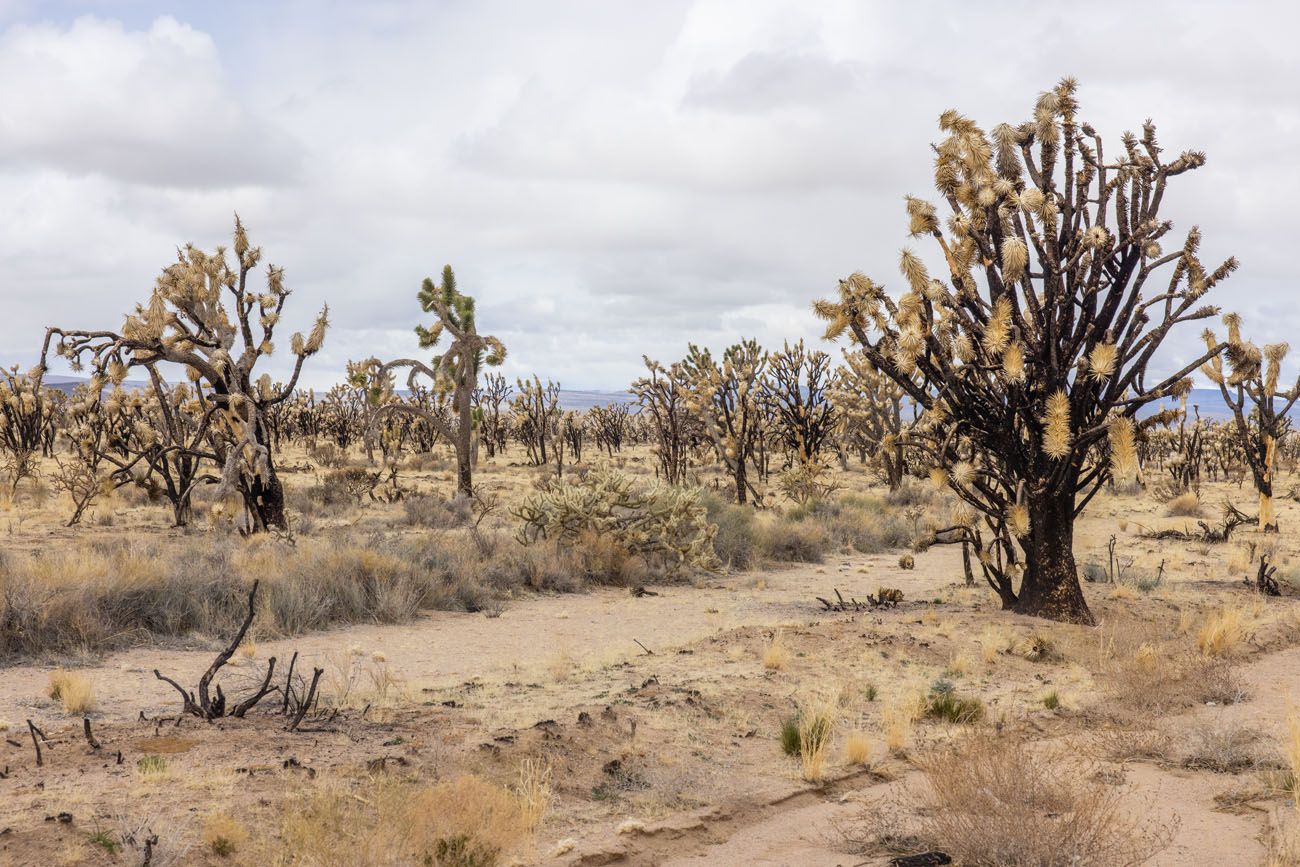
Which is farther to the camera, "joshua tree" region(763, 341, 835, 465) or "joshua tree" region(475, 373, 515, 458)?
"joshua tree" region(475, 373, 515, 458)

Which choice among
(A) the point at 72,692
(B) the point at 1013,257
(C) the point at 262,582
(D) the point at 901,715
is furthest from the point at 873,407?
(A) the point at 72,692

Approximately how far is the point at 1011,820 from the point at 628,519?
36.1 ft

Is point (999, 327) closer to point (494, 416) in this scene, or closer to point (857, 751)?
point (857, 751)

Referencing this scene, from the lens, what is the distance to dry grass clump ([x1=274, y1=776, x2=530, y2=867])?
452cm

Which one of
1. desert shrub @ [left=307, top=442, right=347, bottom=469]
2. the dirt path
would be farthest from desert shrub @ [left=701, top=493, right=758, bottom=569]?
desert shrub @ [left=307, top=442, right=347, bottom=469]

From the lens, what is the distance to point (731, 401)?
27562 millimetres

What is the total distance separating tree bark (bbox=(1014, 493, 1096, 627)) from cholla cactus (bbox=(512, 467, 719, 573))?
5510 millimetres

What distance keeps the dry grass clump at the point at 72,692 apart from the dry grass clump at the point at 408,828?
3252mm

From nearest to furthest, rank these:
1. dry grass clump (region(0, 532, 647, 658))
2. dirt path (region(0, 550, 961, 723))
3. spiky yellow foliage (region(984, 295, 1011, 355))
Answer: dirt path (region(0, 550, 961, 723))
dry grass clump (region(0, 532, 647, 658))
spiky yellow foliage (region(984, 295, 1011, 355))

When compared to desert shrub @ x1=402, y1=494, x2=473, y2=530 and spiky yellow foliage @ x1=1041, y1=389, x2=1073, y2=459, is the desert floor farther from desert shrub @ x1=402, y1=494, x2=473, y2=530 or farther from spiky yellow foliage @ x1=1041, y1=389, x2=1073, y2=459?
desert shrub @ x1=402, y1=494, x2=473, y2=530

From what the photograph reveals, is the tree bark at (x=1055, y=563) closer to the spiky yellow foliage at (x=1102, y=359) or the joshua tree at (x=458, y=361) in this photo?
the spiky yellow foliage at (x=1102, y=359)

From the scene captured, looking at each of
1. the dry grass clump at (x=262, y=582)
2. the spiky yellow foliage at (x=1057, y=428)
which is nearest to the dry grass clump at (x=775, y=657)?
the spiky yellow foliage at (x=1057, y=428)

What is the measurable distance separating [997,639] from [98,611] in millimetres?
8651

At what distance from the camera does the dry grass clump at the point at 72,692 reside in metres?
7.51
